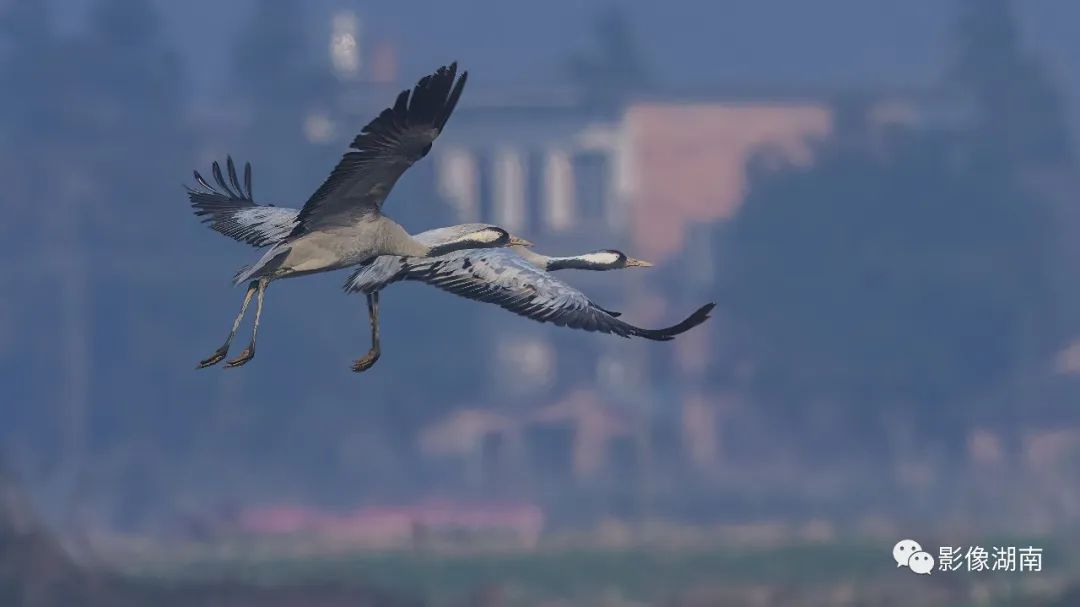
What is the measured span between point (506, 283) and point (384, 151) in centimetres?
316

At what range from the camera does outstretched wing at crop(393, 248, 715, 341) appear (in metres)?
26.3

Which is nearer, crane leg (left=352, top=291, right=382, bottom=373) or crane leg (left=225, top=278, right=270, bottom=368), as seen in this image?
crane leg (left=225, top=278, right=270, bottom=368)

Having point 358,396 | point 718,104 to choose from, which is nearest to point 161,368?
point 358,396

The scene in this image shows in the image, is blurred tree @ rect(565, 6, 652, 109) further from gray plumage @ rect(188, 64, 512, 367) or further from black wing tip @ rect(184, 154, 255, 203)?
gray plumage @ rect(188, 64, 512, 367)

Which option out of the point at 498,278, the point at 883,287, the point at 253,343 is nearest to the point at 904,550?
the point at 883,287

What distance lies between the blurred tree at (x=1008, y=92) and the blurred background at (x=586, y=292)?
0.15 m

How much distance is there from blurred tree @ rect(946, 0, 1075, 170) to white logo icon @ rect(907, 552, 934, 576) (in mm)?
40916

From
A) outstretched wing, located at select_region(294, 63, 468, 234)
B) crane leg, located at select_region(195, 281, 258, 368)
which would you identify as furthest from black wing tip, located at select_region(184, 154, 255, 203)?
outstretched wing, located at select_region(294, 63, 468, 234)

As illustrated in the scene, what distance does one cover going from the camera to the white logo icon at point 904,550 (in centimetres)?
6694

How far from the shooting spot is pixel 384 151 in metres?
23.8

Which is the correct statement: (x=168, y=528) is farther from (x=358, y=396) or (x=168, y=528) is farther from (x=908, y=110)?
(x=908, y=110)

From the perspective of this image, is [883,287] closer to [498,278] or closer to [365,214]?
[498,278]

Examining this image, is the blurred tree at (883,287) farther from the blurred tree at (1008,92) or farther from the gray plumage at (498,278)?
the gray plumage at (498,278)

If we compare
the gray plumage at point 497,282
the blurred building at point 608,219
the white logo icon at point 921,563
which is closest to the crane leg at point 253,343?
the gray plumage at point 497,282
